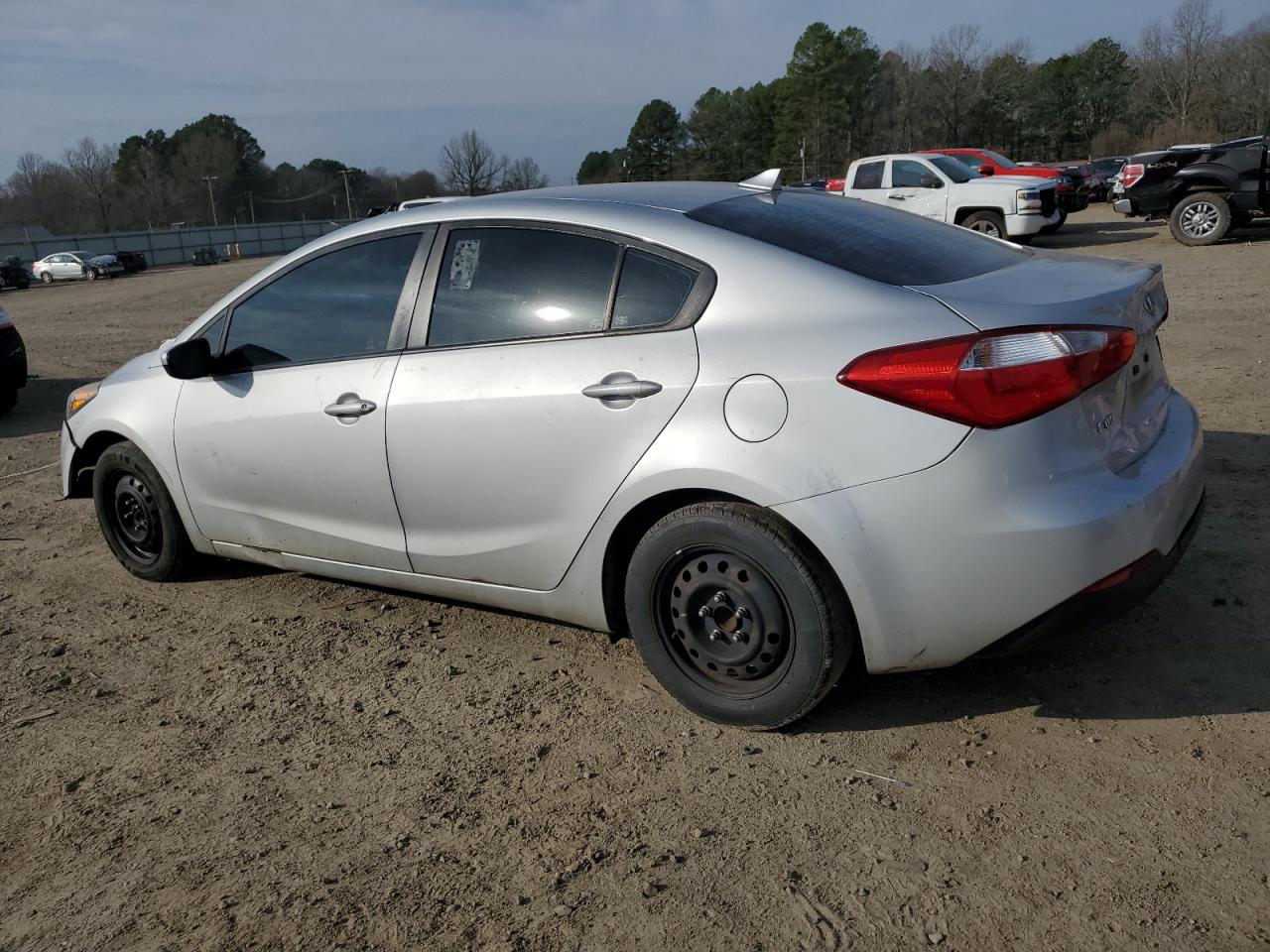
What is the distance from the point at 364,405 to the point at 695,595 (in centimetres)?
142

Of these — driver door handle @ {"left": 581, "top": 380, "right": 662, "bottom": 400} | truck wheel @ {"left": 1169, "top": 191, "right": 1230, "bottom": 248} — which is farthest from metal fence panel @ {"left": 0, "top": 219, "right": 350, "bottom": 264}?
driver door handle @ {"left": 581, "top": 380, "right": 662, "bottom": 400}

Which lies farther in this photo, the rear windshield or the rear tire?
the rear tire

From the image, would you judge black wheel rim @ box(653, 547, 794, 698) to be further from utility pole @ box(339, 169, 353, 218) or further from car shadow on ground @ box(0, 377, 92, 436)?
utility pole @ box(339, 169, 353, 218)

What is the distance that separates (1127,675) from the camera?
3.38 meters

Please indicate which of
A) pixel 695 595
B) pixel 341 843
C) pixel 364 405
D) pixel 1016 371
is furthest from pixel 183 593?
pixel 1016 371

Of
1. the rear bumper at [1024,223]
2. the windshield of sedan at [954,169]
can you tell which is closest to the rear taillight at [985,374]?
the rear bumper at [1024,223]

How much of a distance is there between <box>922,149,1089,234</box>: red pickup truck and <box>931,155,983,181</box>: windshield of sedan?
21 centimetres

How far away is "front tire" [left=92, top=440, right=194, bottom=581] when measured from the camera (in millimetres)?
4652

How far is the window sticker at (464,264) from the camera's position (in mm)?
3688

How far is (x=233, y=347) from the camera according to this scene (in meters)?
4.32

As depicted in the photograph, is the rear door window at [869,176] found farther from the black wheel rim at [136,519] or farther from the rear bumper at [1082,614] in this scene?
the rear bumper at [1082,614]

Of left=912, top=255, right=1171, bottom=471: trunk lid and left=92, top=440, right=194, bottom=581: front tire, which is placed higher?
left=912, top=255, right=1171, bottom=471: trunk lid

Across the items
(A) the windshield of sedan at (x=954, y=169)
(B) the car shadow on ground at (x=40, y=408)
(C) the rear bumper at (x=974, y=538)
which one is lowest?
(B) the car shadow on ground at (x=40, y=408)

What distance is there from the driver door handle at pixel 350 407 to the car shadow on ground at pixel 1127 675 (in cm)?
183
